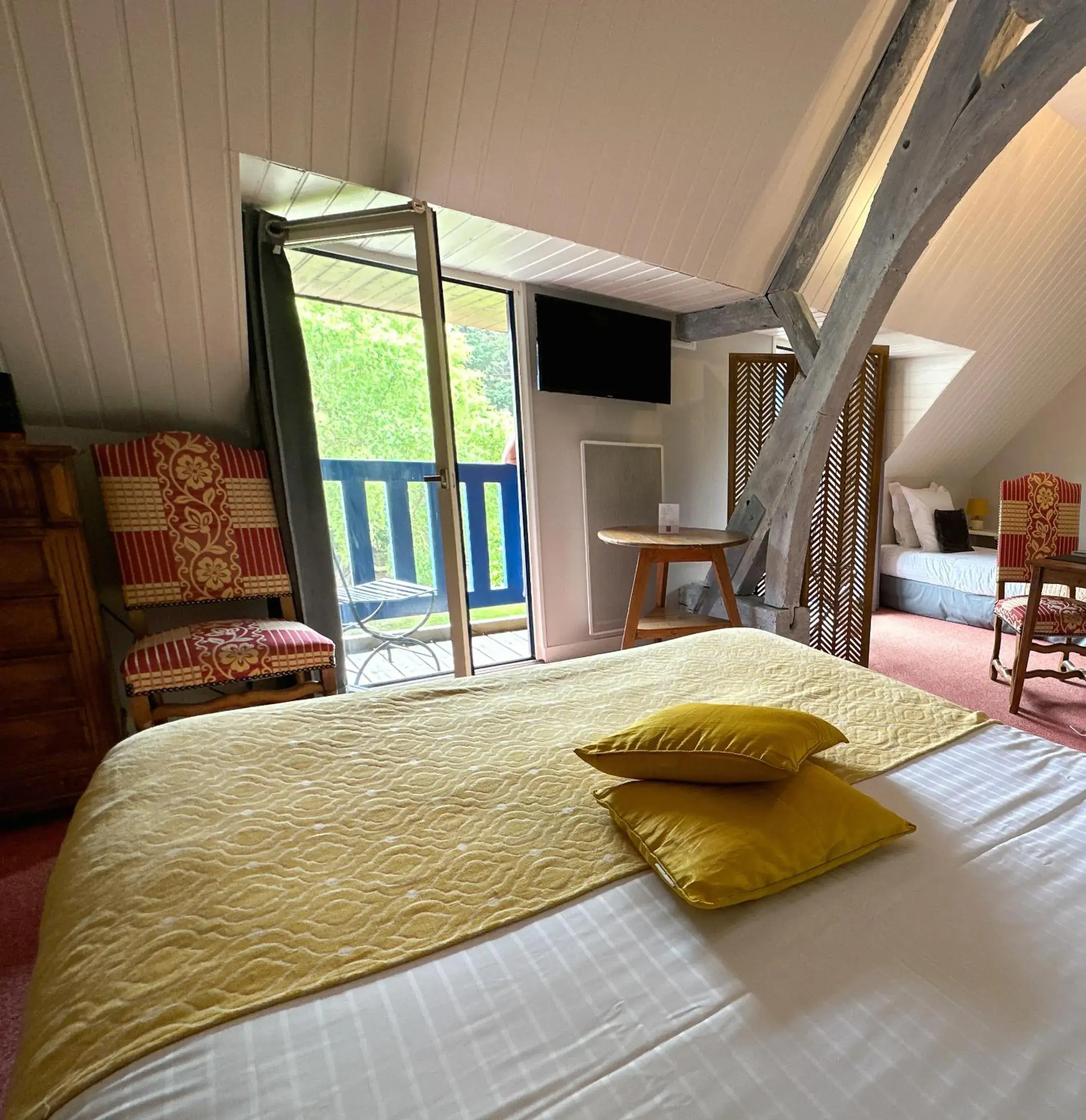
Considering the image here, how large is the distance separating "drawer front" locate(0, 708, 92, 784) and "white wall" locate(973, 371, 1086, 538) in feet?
19.6

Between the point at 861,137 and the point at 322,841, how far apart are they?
130 inches

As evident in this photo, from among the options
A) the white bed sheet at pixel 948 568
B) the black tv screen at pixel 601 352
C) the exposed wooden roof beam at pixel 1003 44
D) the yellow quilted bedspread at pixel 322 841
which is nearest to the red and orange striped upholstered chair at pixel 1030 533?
the white bed sheet at pixel 948 568

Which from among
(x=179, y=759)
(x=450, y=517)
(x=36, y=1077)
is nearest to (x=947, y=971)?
(x=36, y=1077)

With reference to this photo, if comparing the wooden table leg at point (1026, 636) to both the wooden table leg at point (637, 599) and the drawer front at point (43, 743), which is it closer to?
the wooden table leg at point (637, 599)

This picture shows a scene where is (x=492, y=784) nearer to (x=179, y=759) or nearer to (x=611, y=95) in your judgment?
(x=179, y=759)

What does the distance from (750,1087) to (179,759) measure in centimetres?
98

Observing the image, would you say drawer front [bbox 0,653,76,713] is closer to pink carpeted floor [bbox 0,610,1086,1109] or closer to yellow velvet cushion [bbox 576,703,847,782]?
pink carpeted floor [bbox 0,610,1086,1109]

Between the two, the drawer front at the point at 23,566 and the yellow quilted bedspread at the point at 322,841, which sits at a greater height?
the drawer front at the point at 23,566

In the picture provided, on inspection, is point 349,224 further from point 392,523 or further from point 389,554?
point 389,554

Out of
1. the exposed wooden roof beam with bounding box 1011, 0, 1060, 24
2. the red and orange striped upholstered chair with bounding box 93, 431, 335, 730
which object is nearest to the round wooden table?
the red and orange striped upholstered chair with bounding box 93, 431, 335, 730

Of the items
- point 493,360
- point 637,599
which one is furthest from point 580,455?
point 637,599

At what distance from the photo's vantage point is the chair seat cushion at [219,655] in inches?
71.2

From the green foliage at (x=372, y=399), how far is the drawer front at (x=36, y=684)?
1.00 metres

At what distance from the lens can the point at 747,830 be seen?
75cm
